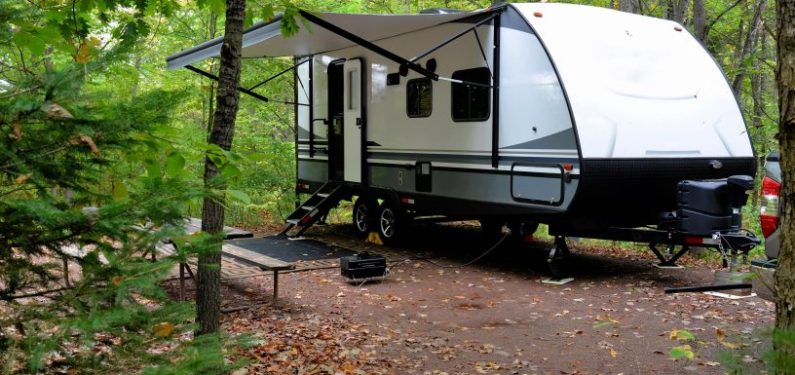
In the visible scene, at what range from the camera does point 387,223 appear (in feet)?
35.3

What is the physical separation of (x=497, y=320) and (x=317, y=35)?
5.10m

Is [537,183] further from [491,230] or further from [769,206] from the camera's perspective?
[491,230]

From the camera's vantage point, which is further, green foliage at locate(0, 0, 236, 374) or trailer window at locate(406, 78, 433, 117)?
trailer window at locate(406, 78, 433, 117)

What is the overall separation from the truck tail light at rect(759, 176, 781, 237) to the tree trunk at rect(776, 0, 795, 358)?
8.52ft

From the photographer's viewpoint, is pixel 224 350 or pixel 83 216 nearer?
pixel 83 216

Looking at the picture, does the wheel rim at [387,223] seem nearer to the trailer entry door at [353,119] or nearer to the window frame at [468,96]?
the trailer entry door at [353,119]

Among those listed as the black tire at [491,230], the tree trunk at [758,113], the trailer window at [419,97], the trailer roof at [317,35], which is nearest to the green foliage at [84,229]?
the trailer roof at [317,35]

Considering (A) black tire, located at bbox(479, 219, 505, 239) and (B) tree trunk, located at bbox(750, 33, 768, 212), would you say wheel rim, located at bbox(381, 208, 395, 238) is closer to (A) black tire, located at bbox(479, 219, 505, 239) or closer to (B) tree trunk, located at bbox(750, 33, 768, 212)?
(A) black tire, located at bbox(479, 219, 505, 239)

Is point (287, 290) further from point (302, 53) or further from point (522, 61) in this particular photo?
point (302, 53)

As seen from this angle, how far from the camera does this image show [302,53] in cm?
1187

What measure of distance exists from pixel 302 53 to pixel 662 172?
256 inches

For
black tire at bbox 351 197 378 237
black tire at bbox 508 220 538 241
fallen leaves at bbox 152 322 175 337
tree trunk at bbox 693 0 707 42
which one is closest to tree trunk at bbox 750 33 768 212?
tree trunk at bbox 693 0 707 42

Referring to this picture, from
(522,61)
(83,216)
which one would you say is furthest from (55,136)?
(522,61)

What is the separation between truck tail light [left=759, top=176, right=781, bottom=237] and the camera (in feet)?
15.4
